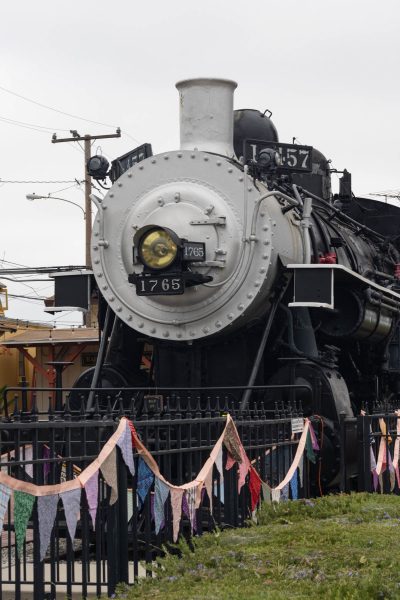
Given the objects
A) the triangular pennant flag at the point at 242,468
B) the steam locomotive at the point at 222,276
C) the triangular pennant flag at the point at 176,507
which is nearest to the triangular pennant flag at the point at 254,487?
the triangular pennant flag at the point at 242,468

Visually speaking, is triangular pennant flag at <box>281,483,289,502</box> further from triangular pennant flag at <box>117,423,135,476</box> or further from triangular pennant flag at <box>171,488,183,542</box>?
triangular pennant flag at <box>117,423,135,476</box>

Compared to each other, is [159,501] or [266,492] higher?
[159,501]

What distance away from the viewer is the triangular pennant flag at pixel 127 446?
7320 mm

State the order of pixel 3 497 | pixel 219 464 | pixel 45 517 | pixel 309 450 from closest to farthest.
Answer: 1. pixel 3 497
2. pixel 45 517
3. pixel 219 464
4. pixel 309 450

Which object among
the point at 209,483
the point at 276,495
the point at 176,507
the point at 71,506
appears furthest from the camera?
the point at 276,495

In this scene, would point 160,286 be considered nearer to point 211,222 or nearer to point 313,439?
point 211,222

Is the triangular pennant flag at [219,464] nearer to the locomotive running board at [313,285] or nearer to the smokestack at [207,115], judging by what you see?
the locomotive running board at [313,285]

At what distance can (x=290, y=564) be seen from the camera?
691cm

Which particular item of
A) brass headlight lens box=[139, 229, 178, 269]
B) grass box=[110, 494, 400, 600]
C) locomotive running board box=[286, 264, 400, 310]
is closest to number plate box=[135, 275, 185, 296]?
brass headlight lens box=[139, 229, 178, 269]

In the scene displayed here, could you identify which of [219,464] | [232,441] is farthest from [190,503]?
[232,441]

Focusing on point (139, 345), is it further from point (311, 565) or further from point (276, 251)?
point (311, 565)

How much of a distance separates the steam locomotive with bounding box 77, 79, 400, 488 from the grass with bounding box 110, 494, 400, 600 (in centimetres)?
319

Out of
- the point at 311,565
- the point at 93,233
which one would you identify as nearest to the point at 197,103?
the point at 93,233

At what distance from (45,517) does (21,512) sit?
0.86 feet
